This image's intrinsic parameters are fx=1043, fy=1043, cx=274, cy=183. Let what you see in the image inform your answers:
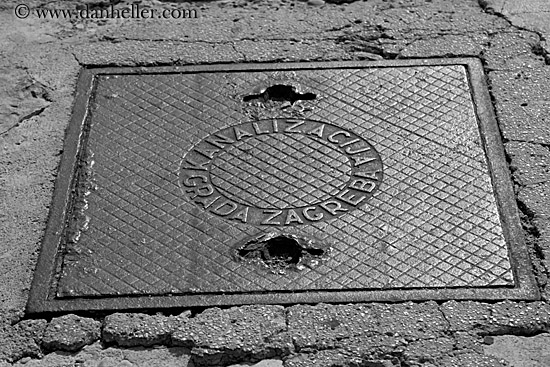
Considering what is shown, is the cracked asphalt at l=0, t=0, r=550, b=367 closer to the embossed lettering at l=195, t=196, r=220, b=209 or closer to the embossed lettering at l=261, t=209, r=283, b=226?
the embossed lettering at l=261, t=209, r=283, b=226

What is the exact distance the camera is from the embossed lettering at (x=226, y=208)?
3633 mm

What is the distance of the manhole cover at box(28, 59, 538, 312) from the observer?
3363 mm

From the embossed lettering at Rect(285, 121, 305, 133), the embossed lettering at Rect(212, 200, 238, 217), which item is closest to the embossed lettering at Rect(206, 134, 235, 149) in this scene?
the embossed lettering at Rect(285, 121, 305, 133)

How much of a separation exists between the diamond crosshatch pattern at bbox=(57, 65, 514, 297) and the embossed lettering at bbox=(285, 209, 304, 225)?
0.05 meters

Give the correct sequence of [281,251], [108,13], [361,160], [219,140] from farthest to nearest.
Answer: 1. [108,13]
2. [219,140]
3. [361,160]
4. [281,251]

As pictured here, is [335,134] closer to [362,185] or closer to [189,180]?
[362,185]

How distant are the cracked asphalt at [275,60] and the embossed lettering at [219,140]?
54cm

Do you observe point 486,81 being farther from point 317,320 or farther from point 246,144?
point 317,320

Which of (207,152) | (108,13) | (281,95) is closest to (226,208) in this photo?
(207,152)

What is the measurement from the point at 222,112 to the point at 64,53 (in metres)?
0.88

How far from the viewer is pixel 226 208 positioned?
3648mm

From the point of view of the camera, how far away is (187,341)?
3176 millimetres

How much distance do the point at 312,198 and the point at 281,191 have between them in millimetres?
118

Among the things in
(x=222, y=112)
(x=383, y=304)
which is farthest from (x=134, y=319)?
(x=222, y=112)
